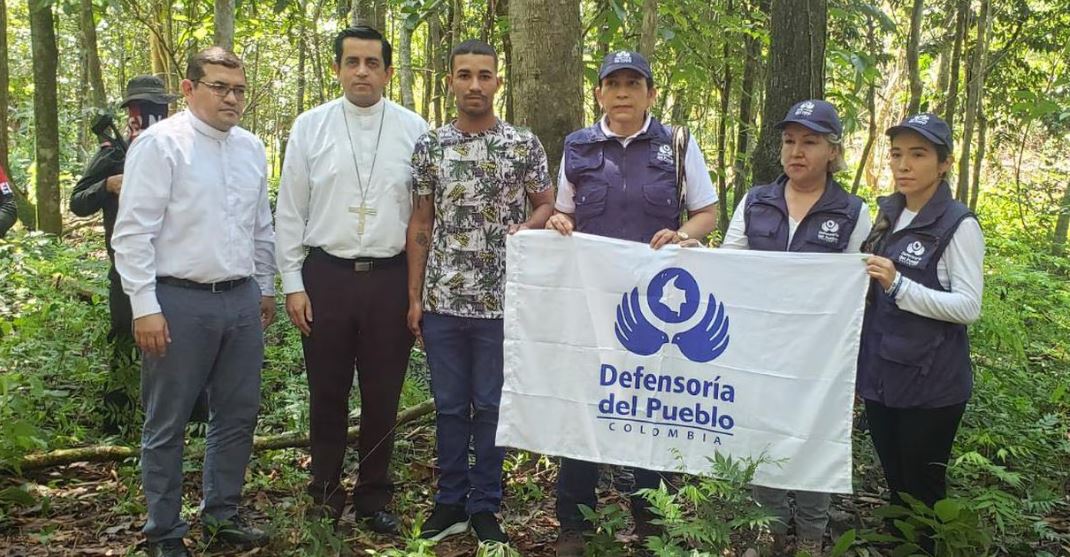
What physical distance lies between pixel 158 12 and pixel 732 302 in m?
12.0

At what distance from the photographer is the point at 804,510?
340cm

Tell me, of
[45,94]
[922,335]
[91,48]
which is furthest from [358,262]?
[91,48]

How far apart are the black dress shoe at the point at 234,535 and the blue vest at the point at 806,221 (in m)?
2.59

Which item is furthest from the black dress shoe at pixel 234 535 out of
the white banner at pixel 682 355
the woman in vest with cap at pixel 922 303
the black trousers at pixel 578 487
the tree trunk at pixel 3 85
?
the tree trunk at pixel 3 85

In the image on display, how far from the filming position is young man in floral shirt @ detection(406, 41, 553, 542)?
11.4 feet

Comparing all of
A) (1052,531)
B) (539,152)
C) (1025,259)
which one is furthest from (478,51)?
(1025,259)

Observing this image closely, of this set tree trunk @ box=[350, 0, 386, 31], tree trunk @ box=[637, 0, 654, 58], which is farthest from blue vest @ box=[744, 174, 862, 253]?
tree trunk @ box=[350, 0, 386, 31]

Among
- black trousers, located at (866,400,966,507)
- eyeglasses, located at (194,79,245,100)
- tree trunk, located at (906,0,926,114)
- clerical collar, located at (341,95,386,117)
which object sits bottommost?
black trousers, located at (866,400,966,507)

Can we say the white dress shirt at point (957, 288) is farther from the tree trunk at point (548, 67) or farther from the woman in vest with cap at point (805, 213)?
the tree trunk at point (548, 67)

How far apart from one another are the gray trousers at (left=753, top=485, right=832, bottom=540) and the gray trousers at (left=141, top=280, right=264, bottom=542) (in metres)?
2.35

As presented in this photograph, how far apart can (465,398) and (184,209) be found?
1.46 metres

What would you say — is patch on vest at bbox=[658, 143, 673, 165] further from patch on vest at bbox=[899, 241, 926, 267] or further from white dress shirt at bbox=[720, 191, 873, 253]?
patch on vest at bbox=[899, 241, 926, 267]

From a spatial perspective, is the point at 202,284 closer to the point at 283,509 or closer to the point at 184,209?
the point at 184,209

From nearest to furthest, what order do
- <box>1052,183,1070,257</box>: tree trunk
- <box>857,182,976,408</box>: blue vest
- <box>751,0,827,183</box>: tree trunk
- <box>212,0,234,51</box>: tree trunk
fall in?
<box>857,182,976,408</box>: blue vest → <box>751,0,827,183</box>: tree trunk → <box>212,0,234,51</box>: tree trunk → <box>1052,183,1070,257</box>: tree trunk
